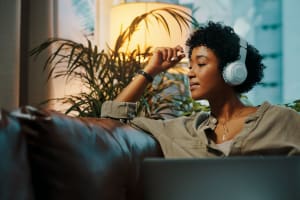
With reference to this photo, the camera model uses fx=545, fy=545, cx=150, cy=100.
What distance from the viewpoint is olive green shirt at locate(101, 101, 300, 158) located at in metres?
1.68

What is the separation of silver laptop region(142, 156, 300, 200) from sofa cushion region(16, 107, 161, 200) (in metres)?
0.36

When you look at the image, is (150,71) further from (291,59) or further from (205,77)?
(291,59)

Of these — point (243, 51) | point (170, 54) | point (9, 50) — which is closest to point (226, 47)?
point (243, 51)

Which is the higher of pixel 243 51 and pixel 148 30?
pixel 148 30

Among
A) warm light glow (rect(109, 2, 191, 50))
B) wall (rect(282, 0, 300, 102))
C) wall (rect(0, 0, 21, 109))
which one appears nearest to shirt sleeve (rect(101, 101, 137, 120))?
warm light glow (rect(109, 2, 191, 50))

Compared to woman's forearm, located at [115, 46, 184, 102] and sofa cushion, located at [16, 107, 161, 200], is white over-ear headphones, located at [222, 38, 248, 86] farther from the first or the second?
sofa cushion, located at [16, 107, 161, 200]

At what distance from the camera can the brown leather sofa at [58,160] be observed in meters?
1.07

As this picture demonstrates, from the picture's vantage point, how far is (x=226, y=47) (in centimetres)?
185

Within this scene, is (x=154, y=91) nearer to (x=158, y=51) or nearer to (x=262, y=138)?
(x=158, y=51)

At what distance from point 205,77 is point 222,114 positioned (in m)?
0.14

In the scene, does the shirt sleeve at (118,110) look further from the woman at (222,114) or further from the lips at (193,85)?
the lips at (193,85)

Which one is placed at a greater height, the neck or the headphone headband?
the headphone headband

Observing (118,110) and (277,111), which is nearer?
(277,111)

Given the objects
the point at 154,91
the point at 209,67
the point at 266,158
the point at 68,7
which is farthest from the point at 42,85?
the point at 266,158
